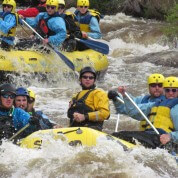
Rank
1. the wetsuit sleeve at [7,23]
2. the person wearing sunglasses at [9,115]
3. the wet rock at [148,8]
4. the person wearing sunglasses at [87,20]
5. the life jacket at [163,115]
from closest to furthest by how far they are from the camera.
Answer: the person wearing sunglasses at [9,115], the life jacket at [163,115], the wetsuit sleeve at [7,23], the person wearing sunglasses at [87,20], the wet rock at [148,8]

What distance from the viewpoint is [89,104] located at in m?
7.61

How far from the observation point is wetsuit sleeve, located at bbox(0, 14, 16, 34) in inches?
457

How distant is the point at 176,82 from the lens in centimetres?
714

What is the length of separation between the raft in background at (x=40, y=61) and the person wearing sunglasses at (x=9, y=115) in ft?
16.1

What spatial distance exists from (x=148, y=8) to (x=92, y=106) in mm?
16351

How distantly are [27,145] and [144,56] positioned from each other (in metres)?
10.7

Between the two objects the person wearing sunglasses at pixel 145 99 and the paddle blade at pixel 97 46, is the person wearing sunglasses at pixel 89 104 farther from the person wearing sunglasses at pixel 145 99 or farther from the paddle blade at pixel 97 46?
the paddle blade at pixel 97 46

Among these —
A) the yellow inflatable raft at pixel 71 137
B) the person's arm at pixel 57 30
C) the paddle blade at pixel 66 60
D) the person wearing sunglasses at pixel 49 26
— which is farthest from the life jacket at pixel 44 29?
the yellow inflatable raft at pixel 71 137

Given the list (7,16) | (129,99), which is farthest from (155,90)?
(7,16)

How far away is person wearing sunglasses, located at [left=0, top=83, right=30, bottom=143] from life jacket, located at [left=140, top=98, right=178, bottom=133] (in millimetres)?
1520

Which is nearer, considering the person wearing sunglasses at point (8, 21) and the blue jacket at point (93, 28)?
the person wearing sunglasses at point (8, 21)

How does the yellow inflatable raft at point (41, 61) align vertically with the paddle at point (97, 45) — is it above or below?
below

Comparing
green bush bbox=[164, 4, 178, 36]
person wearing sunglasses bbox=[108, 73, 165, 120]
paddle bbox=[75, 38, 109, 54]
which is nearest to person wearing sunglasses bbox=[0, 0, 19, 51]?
paddle bbox=[75, 38, 109, 54]

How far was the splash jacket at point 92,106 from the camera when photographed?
24.6ft
